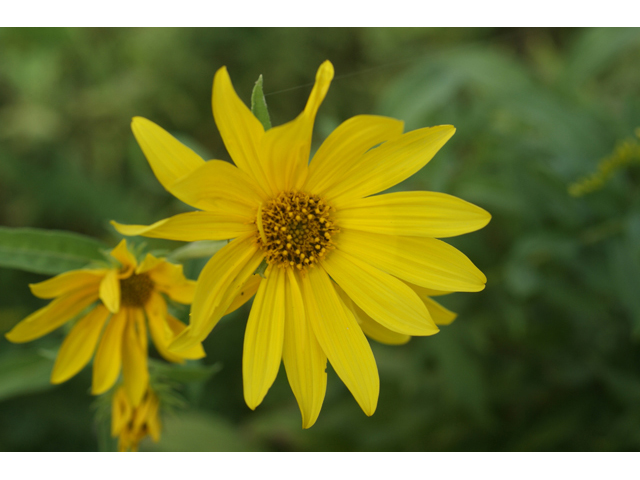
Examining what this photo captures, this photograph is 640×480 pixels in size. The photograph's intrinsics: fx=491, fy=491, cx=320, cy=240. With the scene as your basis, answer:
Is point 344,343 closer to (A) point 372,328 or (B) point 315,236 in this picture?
(A) point 372,328

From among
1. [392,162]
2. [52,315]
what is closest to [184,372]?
[52,315]

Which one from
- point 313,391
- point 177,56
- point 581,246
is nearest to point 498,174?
point 581,246

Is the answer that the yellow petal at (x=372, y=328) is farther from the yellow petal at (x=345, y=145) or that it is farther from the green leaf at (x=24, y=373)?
the green leaf at (x=24, y=373)

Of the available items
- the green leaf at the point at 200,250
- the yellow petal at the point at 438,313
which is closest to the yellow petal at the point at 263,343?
the green leaf at the point at 200,250

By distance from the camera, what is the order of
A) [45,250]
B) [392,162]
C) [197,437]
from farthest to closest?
[197,437] → [45,250] → [392,162]

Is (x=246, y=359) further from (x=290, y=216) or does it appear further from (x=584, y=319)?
(x=584, y=319)
